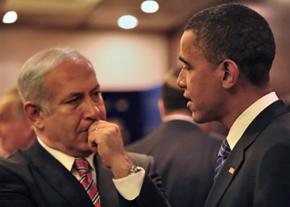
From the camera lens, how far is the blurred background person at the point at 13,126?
10.2 feet

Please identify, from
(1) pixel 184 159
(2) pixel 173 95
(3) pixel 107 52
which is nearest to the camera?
(1) pixel 184 159

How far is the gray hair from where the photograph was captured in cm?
179

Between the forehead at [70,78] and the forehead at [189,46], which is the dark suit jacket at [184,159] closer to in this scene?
the forehead at [70,78]

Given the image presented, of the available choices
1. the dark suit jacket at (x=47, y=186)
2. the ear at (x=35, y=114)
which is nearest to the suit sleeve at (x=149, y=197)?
the dark suit jacket at (x=47, y=186)

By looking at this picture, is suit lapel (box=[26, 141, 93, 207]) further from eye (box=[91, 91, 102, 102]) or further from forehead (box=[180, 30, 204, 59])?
forehead (box=[180, 30, 204, 59])

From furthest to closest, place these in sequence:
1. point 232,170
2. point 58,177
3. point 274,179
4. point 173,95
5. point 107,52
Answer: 1. point 107,52
2. point 173,95
3. point 58,177
4. point 232,170
5. point 274,179

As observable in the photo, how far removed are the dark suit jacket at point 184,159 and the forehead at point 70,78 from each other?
0.86m

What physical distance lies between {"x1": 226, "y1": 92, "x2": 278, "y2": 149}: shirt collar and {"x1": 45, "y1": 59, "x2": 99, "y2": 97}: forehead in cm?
50

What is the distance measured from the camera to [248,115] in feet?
5.11

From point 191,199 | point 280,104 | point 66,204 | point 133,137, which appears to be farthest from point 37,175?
point 133,137

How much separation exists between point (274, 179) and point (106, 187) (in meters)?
0.61

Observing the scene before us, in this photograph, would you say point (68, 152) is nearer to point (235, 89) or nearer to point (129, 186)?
point (129, 186)

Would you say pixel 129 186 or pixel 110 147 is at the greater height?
pixel 110 147

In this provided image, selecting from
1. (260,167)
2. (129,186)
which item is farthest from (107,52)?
(260,167)
